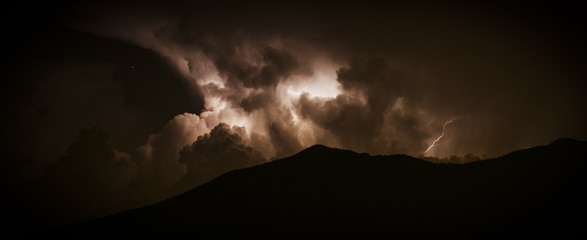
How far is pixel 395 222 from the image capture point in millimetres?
39656

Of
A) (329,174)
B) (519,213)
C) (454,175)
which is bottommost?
(519,213)

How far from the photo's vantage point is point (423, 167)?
50438 mm

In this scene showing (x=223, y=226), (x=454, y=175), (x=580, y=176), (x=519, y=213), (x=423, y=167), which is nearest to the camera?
(x=519, y=213)

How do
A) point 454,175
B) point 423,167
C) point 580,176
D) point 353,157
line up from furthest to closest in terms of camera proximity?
point 353,157 → point 423,167 → point 454,175 → point 580,176

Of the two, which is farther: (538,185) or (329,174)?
(329,174)

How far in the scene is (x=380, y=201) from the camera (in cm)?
4384

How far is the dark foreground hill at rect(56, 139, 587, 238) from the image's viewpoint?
120 ft

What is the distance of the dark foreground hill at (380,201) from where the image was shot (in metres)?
36.7

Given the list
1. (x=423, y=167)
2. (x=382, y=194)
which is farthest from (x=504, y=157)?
(x=382, y=194)

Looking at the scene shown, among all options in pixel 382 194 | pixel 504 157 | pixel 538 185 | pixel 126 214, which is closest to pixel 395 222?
pixel 382 194

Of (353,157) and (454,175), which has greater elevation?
(353,157)

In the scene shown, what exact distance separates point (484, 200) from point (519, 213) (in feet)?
12.8

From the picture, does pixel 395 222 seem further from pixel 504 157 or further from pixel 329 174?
pixel 504 157

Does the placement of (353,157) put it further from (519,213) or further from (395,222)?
(519,213)
